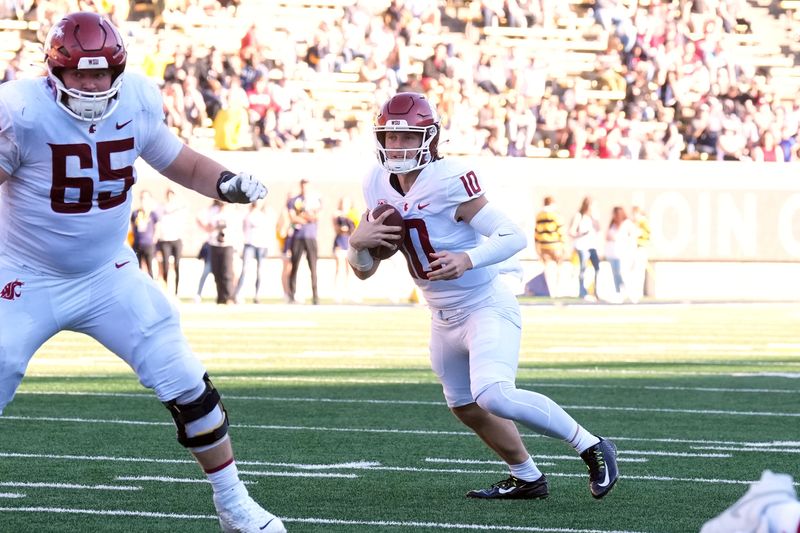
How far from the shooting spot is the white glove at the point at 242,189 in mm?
5215

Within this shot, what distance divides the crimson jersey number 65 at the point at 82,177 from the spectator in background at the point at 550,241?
18.2 m

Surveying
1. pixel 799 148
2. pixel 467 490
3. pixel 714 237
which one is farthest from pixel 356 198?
pixel 467 490

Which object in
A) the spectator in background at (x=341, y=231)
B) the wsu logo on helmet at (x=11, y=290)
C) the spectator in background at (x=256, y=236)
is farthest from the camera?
the spectator in background at (x=341, y=231)

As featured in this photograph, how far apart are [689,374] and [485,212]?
19.9ft

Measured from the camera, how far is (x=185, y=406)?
5215 millimetres

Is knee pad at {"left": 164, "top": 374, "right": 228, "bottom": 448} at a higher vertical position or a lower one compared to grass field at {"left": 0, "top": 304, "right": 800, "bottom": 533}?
higher

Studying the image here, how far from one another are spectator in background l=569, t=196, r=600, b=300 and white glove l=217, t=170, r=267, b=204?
18.6 metres

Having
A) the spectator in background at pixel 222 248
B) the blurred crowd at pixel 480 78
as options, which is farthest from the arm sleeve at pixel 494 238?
the blurred crowd at pixel 480 78

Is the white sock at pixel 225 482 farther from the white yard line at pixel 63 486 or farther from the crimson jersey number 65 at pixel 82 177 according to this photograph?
the white yard line at pixel 63 486

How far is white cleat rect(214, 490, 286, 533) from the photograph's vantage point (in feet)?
16.8

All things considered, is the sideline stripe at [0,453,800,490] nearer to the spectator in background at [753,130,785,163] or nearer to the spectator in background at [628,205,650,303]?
the spectator in background at [628,205,650,303]

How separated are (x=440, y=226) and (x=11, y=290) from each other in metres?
1.83

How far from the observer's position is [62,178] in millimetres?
5164

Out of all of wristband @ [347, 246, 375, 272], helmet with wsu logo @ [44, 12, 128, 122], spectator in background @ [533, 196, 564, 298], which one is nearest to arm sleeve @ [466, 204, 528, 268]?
wristband @ [347, 246, 375, 272]
